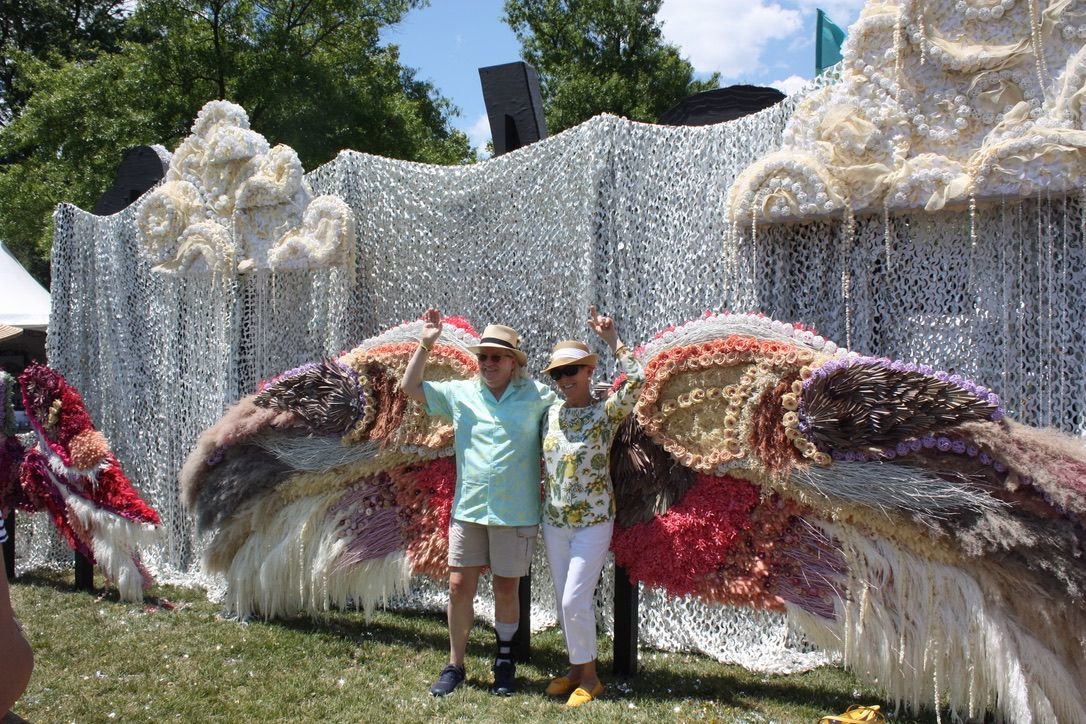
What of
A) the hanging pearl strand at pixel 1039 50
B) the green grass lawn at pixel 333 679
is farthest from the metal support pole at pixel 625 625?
the hanging pearl strand at pixel 1039 50

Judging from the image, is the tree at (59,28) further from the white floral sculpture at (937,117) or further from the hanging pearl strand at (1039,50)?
the hanging pearl strand at (1039,50)

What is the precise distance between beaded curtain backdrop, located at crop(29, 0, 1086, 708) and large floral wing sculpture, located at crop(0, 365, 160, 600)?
0.56m

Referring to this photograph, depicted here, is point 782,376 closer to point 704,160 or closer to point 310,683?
point 704,160

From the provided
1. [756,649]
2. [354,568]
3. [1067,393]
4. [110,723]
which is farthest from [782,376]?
[110,723]

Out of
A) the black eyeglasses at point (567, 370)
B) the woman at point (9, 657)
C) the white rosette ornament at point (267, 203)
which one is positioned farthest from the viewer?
the white rosette ornament at point (267, 203)

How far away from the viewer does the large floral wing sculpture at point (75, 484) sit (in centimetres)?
441

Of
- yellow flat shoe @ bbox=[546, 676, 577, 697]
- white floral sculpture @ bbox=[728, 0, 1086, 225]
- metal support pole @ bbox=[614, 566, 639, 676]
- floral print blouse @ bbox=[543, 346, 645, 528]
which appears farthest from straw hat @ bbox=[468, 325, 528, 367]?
yellow flat shoe @ bbox=[546, 676, 577, 697]

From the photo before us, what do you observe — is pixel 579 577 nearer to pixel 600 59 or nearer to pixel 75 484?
pixel 75 484

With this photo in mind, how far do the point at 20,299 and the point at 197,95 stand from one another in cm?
405

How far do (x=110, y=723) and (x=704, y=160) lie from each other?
10.1ft

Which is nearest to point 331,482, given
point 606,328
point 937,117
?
point 606,328

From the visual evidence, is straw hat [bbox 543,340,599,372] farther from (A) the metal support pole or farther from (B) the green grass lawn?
(B) the green grass lawn

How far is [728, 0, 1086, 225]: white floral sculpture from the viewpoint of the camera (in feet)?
9.52

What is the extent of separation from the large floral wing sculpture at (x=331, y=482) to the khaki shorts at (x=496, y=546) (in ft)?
1.22
